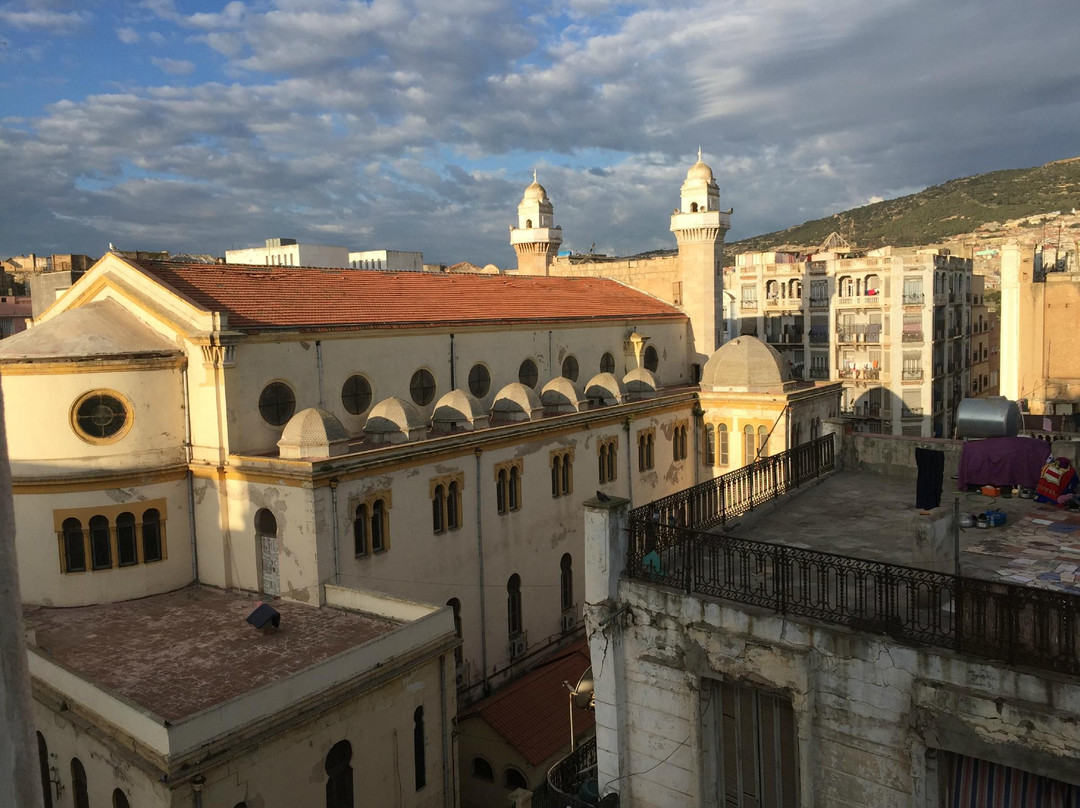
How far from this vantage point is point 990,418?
1408 centimetres

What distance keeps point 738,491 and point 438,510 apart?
11.4 meters

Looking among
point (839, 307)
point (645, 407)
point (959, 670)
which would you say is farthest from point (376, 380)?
point (839, 307)

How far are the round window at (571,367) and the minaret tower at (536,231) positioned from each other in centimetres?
1651

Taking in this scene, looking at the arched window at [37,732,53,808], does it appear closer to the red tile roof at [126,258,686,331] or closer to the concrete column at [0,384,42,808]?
the red tile roof at [126,258,686,331]

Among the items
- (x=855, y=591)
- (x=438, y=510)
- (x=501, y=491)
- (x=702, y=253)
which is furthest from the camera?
(x=702, y=253)

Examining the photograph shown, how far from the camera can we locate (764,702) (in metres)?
9.51

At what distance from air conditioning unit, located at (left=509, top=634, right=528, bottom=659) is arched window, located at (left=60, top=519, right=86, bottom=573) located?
12126mm

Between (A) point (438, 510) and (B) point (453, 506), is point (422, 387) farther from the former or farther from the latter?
(A) point (438, 510)

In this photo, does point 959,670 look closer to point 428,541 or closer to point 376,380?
point 428,541

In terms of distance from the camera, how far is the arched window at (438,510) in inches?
907

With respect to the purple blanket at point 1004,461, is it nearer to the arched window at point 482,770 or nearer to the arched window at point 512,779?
the arched window at point 512,779

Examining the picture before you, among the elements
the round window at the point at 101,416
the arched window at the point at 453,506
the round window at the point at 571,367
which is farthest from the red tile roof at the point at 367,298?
the arched window at the point at 453,506

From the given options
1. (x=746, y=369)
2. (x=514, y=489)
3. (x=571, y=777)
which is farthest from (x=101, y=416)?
(x=746, y=369)

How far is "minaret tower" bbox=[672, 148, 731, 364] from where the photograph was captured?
41.2m
